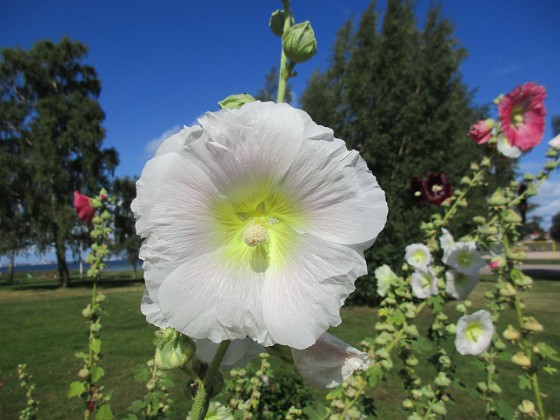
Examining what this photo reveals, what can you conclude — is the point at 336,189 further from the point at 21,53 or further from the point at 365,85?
the point at 21,53

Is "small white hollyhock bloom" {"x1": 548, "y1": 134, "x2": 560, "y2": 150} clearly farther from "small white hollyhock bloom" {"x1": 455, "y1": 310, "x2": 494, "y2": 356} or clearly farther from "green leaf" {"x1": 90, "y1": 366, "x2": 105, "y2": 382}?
"green leaf" {"x1": 90, "y1": 366, "x2": 105, "y2": 382}

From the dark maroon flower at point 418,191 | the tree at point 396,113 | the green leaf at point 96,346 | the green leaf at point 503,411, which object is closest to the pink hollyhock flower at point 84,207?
the green leaf at point 96,346

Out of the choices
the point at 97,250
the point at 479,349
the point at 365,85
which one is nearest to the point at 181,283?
the point at 479,349

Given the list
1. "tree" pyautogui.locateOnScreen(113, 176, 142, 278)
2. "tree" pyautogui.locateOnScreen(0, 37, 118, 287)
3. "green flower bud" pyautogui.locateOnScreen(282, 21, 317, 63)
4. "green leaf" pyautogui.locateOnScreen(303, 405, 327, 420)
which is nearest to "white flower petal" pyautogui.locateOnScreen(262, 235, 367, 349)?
"green flower bud" pyautogui.locateOnScreen(282, 21, 317, 63)

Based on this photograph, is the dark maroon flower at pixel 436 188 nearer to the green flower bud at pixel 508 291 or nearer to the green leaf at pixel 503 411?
the green flower bud at pixel 508 291

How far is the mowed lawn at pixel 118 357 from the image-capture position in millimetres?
4453

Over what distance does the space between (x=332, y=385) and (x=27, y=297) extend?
18552mm

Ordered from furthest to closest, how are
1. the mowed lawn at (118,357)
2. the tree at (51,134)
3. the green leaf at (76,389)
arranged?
1. the tree at (51,134)
2. the mowed lawn at (118,357)
3. the green leaf at (76,389)

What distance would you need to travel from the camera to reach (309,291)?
25.0 inches

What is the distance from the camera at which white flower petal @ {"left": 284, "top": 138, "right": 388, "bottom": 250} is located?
64 cm

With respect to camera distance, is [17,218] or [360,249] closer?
[360,249]

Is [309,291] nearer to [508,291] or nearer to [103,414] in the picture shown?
[508,291]

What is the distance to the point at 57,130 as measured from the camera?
1728 centimetres

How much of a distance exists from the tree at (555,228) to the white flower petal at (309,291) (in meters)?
47.0
